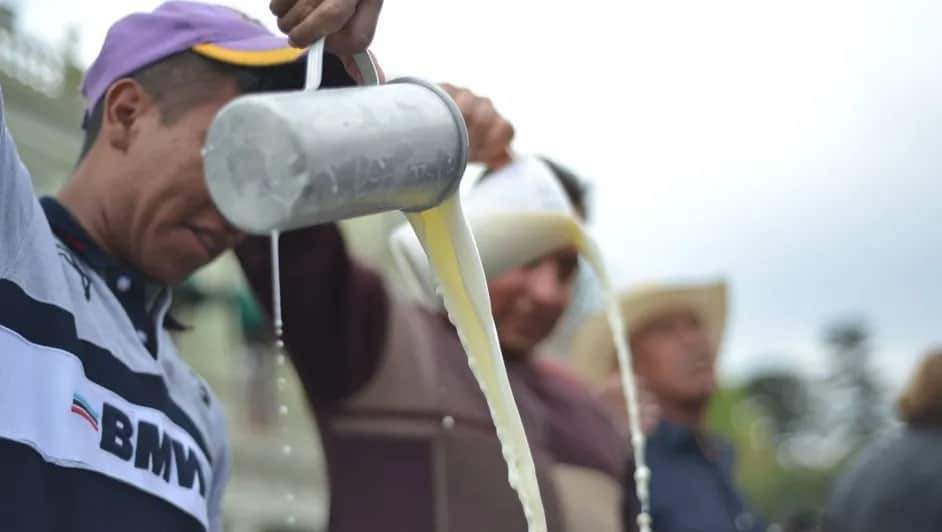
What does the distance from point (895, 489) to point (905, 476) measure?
0.13 ft

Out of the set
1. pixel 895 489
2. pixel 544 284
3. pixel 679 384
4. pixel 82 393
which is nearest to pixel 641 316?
pixel 679 384

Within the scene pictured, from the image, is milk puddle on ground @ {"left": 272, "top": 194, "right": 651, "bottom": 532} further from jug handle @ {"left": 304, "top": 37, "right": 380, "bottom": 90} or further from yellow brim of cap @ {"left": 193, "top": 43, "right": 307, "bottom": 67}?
yellow brim of cap @ {"left": 193, "top": 43, "right": 307, "bottom": 67}

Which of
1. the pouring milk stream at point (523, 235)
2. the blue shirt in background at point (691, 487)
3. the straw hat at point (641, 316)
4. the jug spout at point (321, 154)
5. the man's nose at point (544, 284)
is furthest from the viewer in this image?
the straw hat at point (641, 316)

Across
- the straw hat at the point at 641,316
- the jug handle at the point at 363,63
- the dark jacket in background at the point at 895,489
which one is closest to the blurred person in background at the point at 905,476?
the dark jacket in background at the point at 895,489

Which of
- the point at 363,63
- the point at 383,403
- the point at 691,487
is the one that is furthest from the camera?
the point at 691,487

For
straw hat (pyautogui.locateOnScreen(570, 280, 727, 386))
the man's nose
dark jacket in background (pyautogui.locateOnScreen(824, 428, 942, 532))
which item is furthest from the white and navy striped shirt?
dark jacket in background (pyautogui.locateOnScreen(824, 428, 942, 532))

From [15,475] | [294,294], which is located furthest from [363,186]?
[294,294]

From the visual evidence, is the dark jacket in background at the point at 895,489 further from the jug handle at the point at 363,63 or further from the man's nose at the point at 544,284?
the jug handle at the point at 363,63

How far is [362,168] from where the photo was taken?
1.27 metres

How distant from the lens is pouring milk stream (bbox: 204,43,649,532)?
1.23 metres

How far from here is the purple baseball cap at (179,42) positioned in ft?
6.18

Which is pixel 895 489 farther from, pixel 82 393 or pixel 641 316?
pixel 82 393

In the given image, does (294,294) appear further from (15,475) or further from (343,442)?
(15,475)

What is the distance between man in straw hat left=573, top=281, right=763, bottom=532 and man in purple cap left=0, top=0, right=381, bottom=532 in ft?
4.54
